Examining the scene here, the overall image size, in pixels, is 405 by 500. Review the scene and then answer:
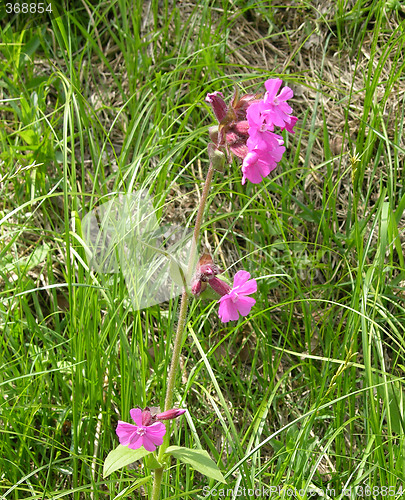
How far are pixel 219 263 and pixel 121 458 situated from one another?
1198mm

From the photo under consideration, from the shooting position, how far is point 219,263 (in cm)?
258

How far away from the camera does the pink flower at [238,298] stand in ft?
5.18

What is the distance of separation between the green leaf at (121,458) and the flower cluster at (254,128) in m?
0.91

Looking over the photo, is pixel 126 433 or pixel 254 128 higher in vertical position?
pixel 254 128

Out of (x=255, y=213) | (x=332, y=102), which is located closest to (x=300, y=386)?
(x=255, y=213)

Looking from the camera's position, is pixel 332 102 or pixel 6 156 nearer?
pixel 6 156

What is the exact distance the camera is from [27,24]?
10.2 ft

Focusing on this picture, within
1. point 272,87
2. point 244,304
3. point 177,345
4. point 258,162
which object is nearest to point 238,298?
point 244,304

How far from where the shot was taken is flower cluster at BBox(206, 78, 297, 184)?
142 centimetres

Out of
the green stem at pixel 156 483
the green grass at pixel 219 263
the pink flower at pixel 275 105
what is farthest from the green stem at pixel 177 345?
the pink flower at pixel 275 105

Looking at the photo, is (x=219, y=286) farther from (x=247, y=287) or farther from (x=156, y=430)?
(x=156, y=430)

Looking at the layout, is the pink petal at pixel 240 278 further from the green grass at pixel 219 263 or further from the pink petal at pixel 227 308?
the green grass at pixel 219 263

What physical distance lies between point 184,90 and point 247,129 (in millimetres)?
1610

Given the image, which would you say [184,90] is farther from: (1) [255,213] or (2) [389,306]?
(2) [389,306]
